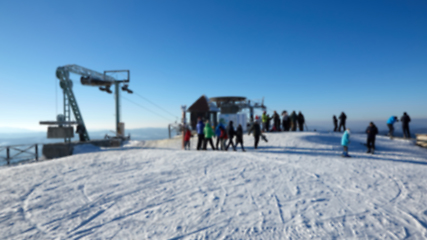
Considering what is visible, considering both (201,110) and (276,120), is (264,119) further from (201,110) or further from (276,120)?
(201,110)

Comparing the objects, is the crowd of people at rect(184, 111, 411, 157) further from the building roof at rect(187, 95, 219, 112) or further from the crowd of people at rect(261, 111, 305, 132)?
the building roof at rect(187, 95, 219, 112)

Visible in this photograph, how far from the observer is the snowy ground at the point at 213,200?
3279 mm

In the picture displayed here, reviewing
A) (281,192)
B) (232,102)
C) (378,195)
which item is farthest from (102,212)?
(232,102)

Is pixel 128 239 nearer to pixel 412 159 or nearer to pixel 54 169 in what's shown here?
pixel 54 169

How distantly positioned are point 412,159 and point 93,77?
24044 mm

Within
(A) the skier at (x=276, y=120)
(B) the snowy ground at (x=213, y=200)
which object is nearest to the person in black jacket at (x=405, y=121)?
(A) the skier at (x=276, y=120)

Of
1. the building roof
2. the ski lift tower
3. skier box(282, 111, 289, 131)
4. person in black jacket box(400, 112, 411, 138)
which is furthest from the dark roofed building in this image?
person in black jacket box(400, 112, 411, 138)

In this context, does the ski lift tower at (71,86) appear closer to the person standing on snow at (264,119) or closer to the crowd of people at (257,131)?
the crowd of people at (257,131)

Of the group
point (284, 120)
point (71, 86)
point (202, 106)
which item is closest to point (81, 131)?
point (71, 86)

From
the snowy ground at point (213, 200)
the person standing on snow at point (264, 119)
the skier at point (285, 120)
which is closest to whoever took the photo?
the snowy ground at point (213, 200)

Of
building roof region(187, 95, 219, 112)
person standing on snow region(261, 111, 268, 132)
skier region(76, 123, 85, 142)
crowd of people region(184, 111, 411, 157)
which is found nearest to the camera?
crowd of people region(184, 111, 411, 157)

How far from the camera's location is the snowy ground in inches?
129

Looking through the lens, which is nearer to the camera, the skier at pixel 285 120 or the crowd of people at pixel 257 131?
the crowd of people at pixel 257 131

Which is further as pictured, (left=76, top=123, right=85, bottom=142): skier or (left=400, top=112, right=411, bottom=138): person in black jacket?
(left=76, top=123, right=85, bottom=142): skier
